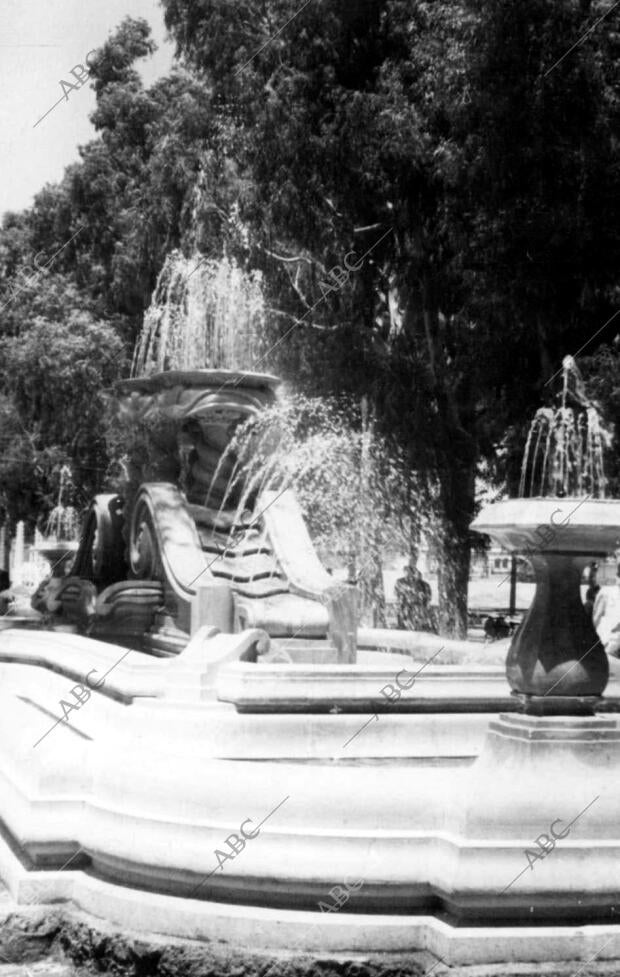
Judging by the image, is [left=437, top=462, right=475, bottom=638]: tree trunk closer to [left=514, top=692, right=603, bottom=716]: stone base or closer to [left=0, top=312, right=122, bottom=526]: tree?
[left=0, top=312, right=122, bottom=526]: tree

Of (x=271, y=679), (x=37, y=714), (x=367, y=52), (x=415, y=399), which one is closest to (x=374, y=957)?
(x=271, y=679)

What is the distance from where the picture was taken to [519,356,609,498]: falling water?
18344 millimetres

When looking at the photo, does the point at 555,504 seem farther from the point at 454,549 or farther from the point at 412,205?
the point at 412,205

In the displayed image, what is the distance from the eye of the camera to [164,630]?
432 inches

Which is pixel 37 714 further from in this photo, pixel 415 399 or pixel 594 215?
pixel 415 399

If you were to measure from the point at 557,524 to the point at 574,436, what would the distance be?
44.7 feet

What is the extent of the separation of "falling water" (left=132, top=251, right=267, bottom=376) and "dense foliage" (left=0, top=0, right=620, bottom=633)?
0.47 meters

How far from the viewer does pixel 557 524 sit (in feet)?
17.4

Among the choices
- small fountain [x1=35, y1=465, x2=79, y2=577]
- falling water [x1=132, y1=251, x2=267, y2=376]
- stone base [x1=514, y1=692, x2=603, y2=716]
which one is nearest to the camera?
stone base [x1=514, y1=692, x2=603, y2=716]

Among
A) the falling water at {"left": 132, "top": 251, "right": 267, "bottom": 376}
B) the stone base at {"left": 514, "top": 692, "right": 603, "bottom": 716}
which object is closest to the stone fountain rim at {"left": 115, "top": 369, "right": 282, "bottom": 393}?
the falling water at {"left": 132, "top": 251, "right": 267, "bottom": 376}

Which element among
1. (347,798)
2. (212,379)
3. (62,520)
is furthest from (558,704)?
(62,520)

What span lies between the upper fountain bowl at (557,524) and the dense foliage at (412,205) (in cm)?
1274

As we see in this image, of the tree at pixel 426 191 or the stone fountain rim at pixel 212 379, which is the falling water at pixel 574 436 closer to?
the tree at pixel 426 191

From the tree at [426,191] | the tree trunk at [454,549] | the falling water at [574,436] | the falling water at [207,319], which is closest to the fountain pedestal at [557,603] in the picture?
the falling water at [207,319]
